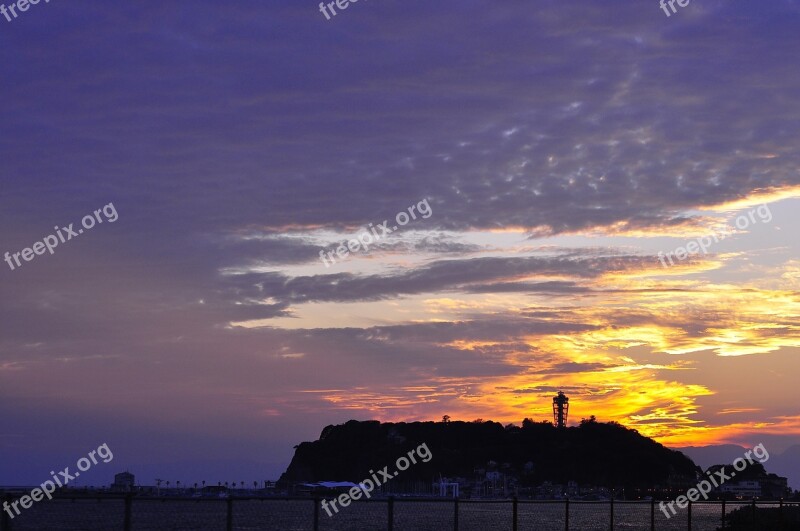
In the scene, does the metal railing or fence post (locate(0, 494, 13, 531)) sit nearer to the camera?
fence post (locate(0, 494, 13, 531))

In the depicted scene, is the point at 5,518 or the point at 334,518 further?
the point at 334,518

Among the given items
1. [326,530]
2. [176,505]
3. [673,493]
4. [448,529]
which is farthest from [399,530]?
[673,493]

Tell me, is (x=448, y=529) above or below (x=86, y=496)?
below

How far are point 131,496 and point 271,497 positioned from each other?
3324 millimetres

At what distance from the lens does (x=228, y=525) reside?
21.9 meters

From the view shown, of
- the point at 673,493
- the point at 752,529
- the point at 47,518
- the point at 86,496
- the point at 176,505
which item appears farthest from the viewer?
the point at 673,493

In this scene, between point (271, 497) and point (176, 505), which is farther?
point (176, 505)

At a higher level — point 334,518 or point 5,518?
point 5,518

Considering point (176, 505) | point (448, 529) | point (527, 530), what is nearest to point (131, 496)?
point (448, 529)

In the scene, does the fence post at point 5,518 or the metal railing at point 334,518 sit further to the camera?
the metal railing at point 334,518

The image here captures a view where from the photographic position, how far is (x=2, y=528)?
19500mm

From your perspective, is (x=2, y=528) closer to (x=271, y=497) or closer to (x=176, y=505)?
(x=271, y=497)

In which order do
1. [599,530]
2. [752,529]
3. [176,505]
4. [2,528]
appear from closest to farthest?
[2,528] < [752,529] < [599,530] < [176,505]

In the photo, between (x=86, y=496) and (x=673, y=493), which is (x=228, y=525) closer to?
(x=86, y=496)
